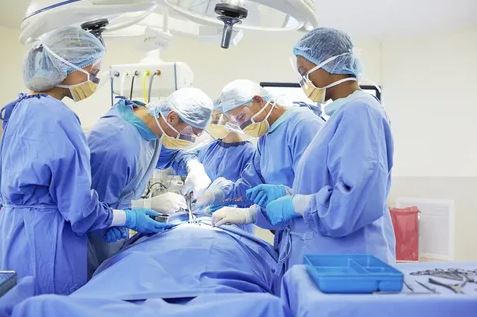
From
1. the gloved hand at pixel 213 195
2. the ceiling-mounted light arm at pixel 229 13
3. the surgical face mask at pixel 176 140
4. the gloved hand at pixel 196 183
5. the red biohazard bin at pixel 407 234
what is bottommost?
the red biohazard bin at pixel 407 234

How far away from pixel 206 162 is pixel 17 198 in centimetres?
152

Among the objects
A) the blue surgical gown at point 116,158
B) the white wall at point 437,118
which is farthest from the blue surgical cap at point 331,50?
the white wall at point 437,118

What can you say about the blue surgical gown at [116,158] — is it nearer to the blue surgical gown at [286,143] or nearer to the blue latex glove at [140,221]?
the blue latex glove at [140,221]

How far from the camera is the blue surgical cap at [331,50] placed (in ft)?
5.32

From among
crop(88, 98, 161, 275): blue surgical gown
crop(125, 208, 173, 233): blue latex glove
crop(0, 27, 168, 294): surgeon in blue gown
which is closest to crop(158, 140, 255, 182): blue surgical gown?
crop(88, 98, 161, 275): blue surgical gown

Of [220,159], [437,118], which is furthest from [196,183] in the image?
[437,118]

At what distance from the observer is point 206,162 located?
2.90 meters

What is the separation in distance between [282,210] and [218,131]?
1.23 meters

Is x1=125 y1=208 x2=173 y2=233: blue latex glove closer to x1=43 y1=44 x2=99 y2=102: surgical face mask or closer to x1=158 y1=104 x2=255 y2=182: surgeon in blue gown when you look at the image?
x1=43 y1=44 x2=99 y2=102: surgical face mask

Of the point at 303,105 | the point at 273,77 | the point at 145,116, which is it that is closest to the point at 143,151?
the point at 145,116

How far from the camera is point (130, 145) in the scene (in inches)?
70.0

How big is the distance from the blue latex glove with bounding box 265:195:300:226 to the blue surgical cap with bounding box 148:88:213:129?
0.55m

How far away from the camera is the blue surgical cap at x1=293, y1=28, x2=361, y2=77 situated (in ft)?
5.32

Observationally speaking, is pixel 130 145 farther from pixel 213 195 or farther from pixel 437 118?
pixel 437 118
